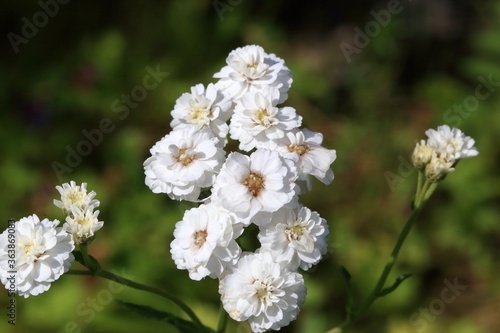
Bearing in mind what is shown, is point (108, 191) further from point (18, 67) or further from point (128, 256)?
point (18, 67)

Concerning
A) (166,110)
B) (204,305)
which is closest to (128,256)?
(204,305)

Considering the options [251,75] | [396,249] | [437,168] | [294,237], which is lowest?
[396,249]

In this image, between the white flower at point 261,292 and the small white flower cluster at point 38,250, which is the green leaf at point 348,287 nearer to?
the white flower at point 261,292

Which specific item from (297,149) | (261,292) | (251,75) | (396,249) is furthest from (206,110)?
(396,249)

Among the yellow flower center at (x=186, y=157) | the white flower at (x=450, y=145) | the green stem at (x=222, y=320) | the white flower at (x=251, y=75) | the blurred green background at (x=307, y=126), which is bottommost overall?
the blurred green background at (x=307, y=126)

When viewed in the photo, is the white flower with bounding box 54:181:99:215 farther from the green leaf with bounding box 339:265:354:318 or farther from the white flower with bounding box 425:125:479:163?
the white flower with bounding box 425:125:479:163

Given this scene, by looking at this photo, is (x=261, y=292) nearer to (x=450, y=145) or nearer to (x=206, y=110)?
(x=206, y=110)

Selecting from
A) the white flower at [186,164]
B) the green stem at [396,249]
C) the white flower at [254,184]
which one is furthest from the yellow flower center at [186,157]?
the green stem at [396,249]
